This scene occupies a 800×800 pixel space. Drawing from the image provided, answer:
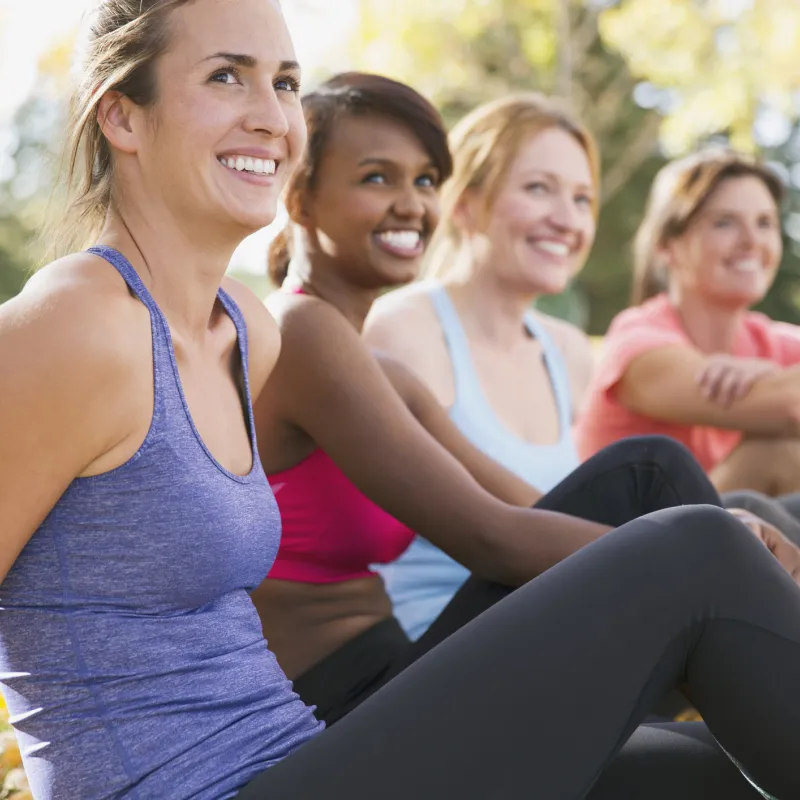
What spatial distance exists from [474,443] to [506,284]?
64 centimetres

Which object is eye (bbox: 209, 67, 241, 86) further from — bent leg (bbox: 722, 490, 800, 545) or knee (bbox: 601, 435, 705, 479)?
bent leg (bbox: 722, 490, 800, 545)

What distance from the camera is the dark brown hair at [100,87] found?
1.79 m

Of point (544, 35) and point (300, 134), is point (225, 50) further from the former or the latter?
point (544, 35)

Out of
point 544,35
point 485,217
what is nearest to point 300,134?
point 485,217

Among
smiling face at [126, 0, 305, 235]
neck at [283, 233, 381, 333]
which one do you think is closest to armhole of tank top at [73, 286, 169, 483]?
smiling face at [126, 0, 305, 235]

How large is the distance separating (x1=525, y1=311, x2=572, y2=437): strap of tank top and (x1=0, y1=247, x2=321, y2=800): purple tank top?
2.07m

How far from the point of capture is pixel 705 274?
4.57 meters

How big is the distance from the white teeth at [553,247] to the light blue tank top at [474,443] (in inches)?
9.8

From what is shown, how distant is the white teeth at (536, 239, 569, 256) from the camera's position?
368 cm

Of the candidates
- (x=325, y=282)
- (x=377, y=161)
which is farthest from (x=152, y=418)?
(x=377, y=161)

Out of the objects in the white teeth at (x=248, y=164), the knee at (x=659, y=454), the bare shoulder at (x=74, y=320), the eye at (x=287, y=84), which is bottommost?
the knee at (x=659, y=454)

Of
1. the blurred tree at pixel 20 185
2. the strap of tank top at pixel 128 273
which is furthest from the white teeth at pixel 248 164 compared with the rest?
the blurred tree at pixel 20 185

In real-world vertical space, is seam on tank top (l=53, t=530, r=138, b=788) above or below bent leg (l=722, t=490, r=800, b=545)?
above

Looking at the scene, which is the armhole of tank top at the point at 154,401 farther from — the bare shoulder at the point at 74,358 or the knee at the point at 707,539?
the knee at the point at 707,539
